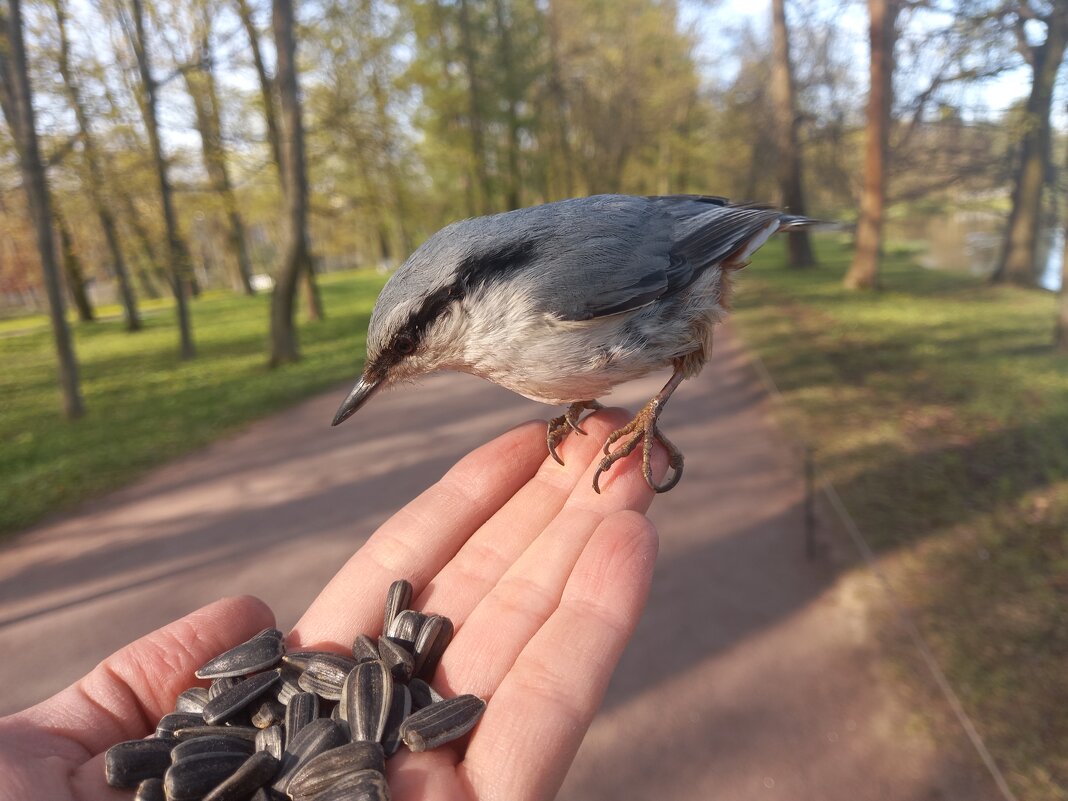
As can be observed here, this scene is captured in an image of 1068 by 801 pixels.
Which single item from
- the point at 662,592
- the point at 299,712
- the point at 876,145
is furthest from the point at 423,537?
the point at 876,145

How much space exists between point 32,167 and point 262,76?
536cm

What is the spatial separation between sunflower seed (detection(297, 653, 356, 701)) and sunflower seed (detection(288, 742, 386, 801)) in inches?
8.8

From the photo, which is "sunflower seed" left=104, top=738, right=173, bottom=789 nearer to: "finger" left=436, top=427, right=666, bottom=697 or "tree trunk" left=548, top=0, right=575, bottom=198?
"finger" left=436, top=427, right=666, bottom=697

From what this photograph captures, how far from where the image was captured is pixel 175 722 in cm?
167

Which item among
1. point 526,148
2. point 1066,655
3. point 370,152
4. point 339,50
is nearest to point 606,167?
point 526,148

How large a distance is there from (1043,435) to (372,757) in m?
4.46

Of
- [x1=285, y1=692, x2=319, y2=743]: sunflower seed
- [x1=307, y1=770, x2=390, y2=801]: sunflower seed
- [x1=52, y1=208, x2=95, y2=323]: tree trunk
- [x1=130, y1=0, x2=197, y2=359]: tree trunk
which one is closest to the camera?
[x1=307, y1=770, x2=390, y2=801]: sunflower seed

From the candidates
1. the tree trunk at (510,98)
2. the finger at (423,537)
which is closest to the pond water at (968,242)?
the finger at (423,537)

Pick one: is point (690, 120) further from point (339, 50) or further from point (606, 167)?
point (339, 50)

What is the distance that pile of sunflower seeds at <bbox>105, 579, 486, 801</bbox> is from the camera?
1.44m

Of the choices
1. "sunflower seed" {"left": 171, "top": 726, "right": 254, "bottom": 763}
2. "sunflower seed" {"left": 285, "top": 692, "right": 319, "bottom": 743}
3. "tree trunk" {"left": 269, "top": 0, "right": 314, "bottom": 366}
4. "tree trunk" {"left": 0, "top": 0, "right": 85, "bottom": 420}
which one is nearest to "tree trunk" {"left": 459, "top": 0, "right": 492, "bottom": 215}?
"tree trunk" {"left": 269, "top": 0, "right": 314, "bottom": 366}

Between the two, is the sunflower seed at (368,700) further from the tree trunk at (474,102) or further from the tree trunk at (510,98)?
the tree trunk at (510,98)

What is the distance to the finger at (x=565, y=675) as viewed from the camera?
1.39 metres

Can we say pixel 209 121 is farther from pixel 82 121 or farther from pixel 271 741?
pixel 271 741
